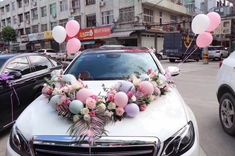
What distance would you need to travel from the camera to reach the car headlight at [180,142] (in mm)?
2590

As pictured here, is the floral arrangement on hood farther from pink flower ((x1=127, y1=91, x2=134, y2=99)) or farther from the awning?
the awning

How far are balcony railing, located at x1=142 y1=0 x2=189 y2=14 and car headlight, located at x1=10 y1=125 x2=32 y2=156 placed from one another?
33.9 m

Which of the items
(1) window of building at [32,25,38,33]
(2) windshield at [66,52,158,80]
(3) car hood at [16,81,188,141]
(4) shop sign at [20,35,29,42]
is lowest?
(3) car hood at [16,81,188,141]

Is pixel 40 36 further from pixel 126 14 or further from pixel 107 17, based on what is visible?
pixel 126 14

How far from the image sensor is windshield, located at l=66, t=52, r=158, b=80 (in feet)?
13.7

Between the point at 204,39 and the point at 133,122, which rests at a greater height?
the point at 204,39

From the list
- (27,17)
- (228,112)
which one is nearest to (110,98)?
(228,112)

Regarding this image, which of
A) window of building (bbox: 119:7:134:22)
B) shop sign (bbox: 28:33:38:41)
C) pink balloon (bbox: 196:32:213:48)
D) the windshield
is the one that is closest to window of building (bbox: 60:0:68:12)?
shop sign (bbox: 28:33:38:41)

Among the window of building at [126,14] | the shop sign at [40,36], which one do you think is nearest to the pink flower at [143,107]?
the window of building at [126,14]

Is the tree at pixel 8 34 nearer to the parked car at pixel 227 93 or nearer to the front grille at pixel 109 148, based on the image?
the parked car at pixel 227 93

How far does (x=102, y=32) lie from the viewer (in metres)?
38.8

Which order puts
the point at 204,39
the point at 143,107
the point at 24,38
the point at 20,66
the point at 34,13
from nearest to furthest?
the point at 143,107, the point at 204,39, the point at 20,66, the point at 34,13, the point at 24,38

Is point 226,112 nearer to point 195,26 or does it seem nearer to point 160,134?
point 195,26

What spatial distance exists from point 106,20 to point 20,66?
Result: 112 feet
